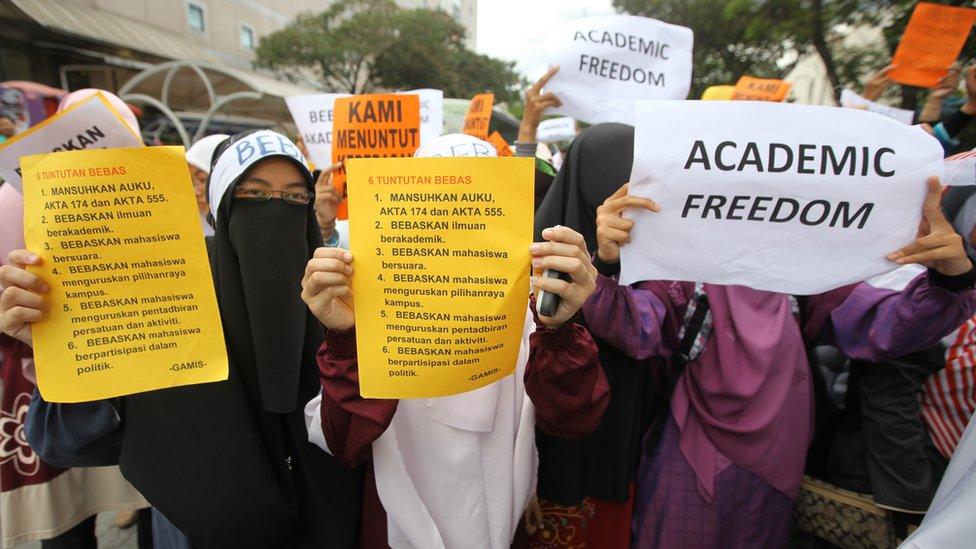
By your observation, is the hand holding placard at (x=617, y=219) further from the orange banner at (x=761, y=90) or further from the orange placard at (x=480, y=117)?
the orange banner at (x=761, y=90)

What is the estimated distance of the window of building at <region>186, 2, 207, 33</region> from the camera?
19086 mm

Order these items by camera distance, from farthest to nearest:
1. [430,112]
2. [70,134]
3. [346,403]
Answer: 1. [430,112]
2. [70,134]
3. [346,403]

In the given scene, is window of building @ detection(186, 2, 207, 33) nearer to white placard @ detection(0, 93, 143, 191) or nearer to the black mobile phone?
white placard @ detection(0, 93, 143, 191)

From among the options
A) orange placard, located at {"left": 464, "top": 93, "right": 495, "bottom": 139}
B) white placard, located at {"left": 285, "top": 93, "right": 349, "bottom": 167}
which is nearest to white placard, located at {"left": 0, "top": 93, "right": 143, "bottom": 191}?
white placard, located at {"left": 285, "top": 93, "right": 349, "bottom": 167}

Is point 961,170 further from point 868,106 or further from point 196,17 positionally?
point 196,17

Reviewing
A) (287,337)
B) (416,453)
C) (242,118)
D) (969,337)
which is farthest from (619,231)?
(242,118)

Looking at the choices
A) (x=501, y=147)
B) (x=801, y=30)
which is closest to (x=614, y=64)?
(x=501, y=147)

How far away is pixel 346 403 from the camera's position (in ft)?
4.32

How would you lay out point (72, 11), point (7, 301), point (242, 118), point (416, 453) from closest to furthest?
point (7, 301)
point (416, 453)
point (72, 11)
point (242, 118)

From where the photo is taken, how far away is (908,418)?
1.76 meters

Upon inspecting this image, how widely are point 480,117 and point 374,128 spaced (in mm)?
1201

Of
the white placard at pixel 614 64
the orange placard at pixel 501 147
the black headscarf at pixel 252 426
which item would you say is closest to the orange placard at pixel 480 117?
the orange placard at pixel 501 147

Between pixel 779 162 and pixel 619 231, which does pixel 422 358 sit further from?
pixel 779 162

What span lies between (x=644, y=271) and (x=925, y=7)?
11.0 feet
